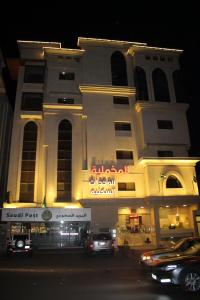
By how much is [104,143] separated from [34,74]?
15715 mm

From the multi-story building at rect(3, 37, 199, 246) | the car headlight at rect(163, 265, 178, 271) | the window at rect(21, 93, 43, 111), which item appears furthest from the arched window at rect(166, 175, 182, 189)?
the car headlight at rect(163, 265, 178, 271)

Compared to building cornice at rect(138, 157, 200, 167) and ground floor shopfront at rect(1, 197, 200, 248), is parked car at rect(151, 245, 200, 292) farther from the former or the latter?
building cornice at rect(138, 157, 200, 167)

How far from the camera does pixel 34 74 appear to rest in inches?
1603

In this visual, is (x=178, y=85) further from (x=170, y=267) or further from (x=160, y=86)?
(x=170, y=267)

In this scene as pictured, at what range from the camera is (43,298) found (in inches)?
353

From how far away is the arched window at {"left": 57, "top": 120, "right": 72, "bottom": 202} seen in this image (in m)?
33.9

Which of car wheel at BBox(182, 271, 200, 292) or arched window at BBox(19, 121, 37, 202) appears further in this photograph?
arched window at BBox(19, 121, 37, 202)

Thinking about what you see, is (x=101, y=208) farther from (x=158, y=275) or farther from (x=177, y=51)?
(x=177, y=51)

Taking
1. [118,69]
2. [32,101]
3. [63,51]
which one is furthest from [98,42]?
[32,101]

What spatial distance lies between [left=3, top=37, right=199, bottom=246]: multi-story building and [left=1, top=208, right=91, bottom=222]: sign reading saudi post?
0.35 feet

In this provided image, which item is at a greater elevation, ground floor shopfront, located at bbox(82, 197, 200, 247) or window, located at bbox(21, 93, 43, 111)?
window, located at bbox(21, 93, 43, 111)

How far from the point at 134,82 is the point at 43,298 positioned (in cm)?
3398

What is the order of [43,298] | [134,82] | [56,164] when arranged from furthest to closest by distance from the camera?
[134,82] → [56,164] → [43,298]

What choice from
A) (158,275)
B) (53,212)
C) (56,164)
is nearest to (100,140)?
(56,164)
